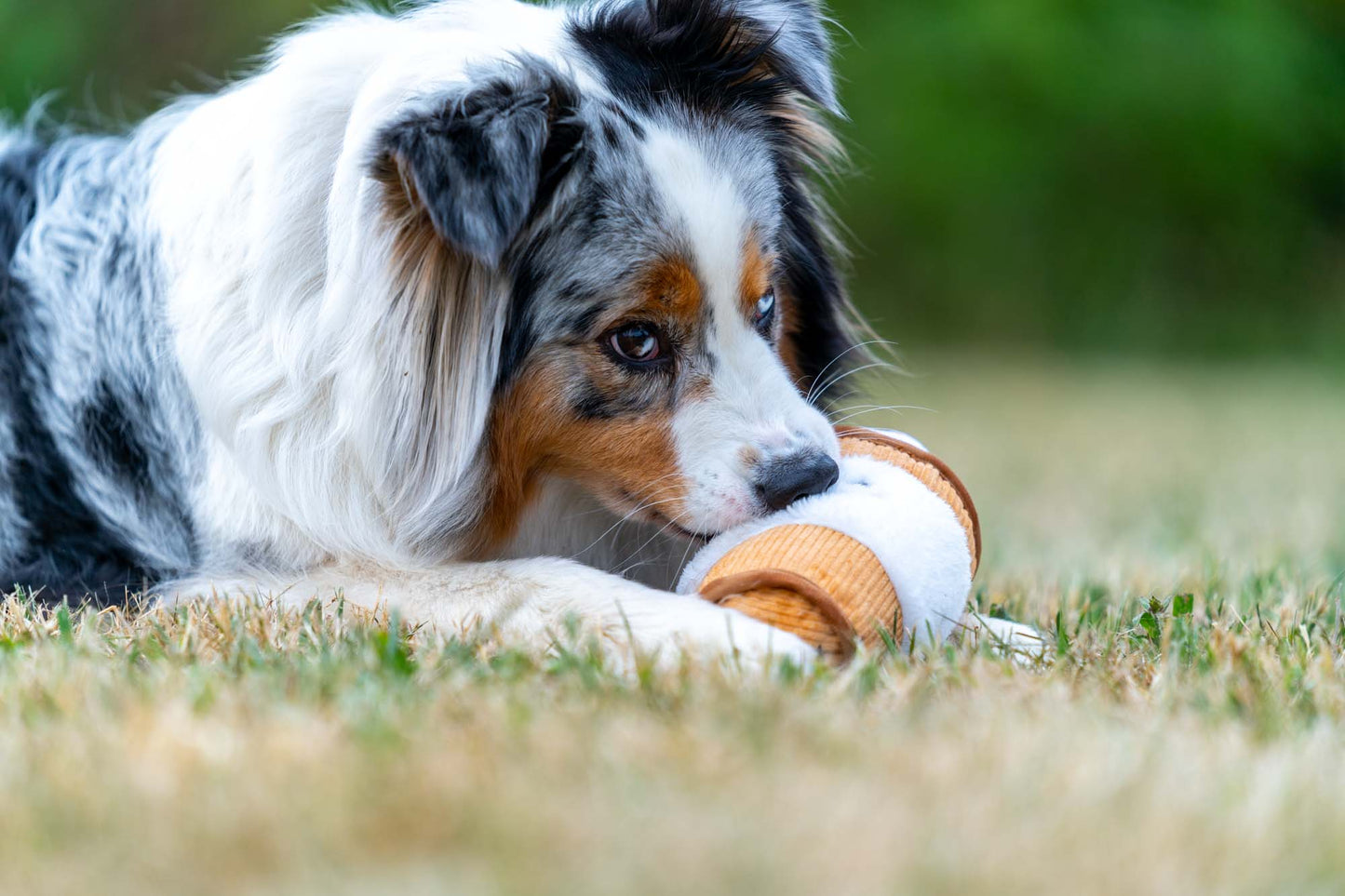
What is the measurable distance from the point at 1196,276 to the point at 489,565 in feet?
52.9

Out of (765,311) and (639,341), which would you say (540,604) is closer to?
(639,341)

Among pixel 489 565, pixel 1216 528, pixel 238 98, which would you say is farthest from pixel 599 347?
pixel 1216 528

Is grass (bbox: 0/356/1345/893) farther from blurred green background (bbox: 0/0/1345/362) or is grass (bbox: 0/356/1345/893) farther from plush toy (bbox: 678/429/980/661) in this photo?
blurred green background (bbox: 0/0/1345/362)

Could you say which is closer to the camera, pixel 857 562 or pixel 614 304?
pixel 857 562

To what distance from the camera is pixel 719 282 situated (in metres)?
3.18

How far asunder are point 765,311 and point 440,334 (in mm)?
811

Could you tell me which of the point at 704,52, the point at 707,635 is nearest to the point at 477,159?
the point at 704,52

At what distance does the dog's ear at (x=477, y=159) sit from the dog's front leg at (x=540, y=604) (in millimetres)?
709

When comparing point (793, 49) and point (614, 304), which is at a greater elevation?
point (793, 49)

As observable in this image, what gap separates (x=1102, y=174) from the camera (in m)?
17.2

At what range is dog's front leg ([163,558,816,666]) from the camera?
2.70m

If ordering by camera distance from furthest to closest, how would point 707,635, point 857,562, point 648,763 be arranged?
1. point 857,562
2. point 707,635
3. point 648,763

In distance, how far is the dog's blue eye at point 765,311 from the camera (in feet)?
11.3

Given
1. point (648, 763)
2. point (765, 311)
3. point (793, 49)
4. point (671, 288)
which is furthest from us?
point (793, 49)
